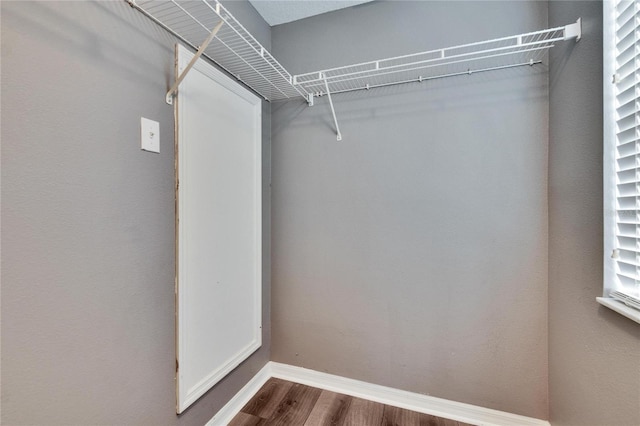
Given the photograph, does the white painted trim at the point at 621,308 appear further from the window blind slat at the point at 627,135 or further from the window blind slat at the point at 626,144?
the window blind slat at the point at 627,135

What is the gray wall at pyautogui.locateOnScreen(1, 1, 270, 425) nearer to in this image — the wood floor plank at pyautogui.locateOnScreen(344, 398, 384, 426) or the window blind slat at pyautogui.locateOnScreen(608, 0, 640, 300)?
the wood floor plank at pyautogui.locateOnScreen(344, 398, 384, 426)

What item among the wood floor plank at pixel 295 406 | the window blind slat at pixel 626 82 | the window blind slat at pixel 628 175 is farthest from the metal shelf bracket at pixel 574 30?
the wood floor plank at pixel 295 406

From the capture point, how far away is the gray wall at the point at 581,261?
0.89 meters

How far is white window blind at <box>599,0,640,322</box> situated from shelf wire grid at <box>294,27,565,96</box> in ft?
1.03

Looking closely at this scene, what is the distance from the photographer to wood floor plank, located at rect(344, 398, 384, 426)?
142cm

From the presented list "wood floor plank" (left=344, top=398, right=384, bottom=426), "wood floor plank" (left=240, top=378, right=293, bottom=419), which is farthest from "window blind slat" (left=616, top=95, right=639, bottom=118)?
"wood floor plank" (left=240, top=378, right=293, bottom=419)

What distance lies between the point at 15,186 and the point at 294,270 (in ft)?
4.45

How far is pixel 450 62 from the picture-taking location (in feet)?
4.43

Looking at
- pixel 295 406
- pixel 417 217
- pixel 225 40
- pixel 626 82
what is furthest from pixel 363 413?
pixel 225 40

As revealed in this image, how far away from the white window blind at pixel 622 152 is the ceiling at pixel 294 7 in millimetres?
1216

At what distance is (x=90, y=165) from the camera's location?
0.84 m

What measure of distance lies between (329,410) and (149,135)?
1696 millimetres

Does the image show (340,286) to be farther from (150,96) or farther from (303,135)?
(150,96)

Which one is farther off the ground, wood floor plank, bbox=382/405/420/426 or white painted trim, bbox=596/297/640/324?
white painted trim, bbox=596/297/640/324
